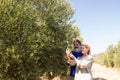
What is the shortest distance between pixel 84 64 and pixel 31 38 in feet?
19.3

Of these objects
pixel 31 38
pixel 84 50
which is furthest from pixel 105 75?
pixel 84 50

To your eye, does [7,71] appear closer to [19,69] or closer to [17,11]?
[19,69]

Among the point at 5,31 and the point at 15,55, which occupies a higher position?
the point at 5,31

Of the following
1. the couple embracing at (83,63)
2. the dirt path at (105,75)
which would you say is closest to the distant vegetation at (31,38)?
the couple embracing at (83,63)

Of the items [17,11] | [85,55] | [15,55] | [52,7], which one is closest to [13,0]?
[17,11]

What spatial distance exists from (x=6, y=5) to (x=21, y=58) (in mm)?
2615

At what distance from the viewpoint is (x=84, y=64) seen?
7.49 m

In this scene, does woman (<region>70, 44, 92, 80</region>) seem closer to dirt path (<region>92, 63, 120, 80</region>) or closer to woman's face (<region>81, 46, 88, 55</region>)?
woman's face (<region>81, 46, 88, 55</region>)

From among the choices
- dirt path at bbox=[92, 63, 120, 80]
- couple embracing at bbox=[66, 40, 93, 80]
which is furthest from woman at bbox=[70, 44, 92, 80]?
dirt path at bbox=[92, 63, 120, 80]

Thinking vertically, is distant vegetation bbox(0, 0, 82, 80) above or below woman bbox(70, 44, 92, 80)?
above

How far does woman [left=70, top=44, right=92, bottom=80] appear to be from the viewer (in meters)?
7.52

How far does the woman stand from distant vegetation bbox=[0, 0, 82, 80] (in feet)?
16.1

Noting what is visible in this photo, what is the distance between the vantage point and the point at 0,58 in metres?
12.0

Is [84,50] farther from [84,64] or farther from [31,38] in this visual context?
[31,38]
